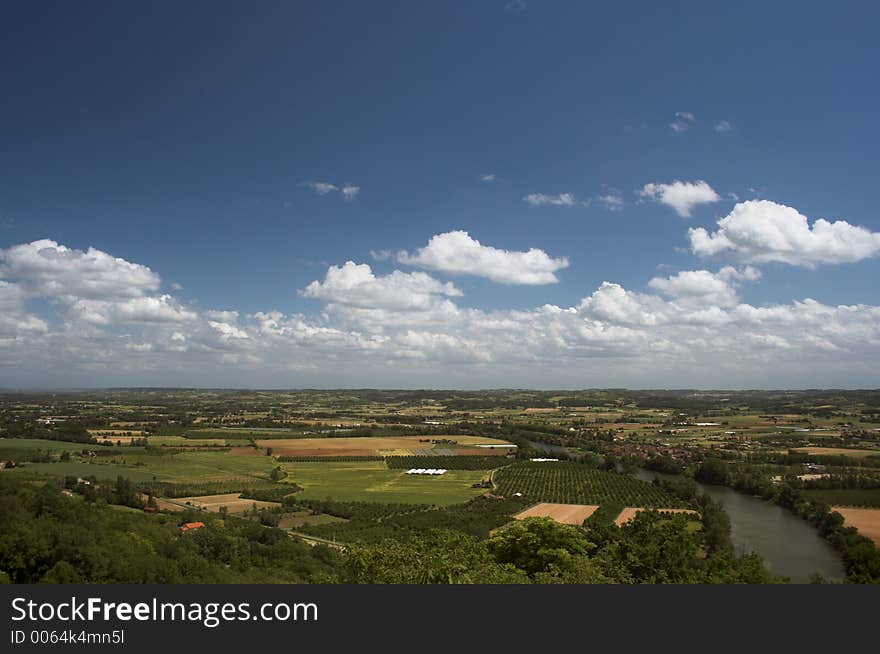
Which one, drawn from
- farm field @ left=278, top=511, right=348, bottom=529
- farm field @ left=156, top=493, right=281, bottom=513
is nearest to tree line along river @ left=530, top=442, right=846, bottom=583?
farm field @ left=278, top=511, right=348, bottom=529

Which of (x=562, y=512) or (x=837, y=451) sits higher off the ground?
(x=837, y=451)

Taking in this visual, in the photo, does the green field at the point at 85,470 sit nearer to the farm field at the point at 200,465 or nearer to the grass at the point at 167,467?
the grass at the point at 167,467

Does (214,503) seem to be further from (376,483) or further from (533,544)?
(533,544)

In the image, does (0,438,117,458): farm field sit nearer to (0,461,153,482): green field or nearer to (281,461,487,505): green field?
(0,461,153,482): green field

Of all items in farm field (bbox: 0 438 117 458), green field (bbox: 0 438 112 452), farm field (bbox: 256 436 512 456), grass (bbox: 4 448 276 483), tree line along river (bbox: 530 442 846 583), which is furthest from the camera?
farm field (bbox: 256 436 512 456)

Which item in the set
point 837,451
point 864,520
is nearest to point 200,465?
point 864,520

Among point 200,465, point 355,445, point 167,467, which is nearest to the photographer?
point 167,467

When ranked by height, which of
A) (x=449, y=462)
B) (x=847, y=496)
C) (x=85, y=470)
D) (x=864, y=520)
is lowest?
(x=449, y=462)
